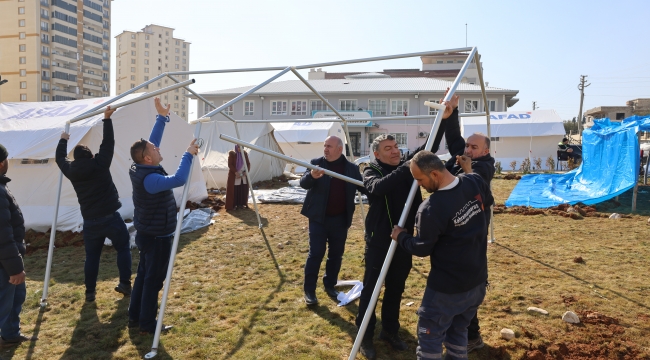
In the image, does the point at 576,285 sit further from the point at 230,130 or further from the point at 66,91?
the point at 66,91

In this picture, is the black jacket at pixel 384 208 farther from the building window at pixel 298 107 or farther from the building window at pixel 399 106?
the building window at pixel 298 107

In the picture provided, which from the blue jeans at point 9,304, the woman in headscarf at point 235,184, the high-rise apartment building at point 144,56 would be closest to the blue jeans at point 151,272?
the blue jeans at point 9,304

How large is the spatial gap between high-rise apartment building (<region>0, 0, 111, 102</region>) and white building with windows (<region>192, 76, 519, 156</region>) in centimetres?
4508

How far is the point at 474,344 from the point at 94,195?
4259mm

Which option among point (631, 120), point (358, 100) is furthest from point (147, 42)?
point (631, 120)

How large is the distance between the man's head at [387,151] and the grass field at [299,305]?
5.46 ft

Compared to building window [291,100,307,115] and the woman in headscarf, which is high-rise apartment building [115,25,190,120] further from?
the woman in headscarf

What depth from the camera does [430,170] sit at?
2818 mm

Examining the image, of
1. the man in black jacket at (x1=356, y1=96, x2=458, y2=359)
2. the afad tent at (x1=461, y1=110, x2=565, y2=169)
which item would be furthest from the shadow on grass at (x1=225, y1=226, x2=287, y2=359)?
the afad tent at (x1=461, y1=110, x2=565, y2=169)

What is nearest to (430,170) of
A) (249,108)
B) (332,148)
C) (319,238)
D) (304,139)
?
(332,148)

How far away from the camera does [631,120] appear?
12422 millimetres

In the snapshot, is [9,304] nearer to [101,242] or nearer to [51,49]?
[101,242]

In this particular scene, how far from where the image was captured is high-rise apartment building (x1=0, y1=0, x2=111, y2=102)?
217ft

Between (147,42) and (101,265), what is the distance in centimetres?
12362
